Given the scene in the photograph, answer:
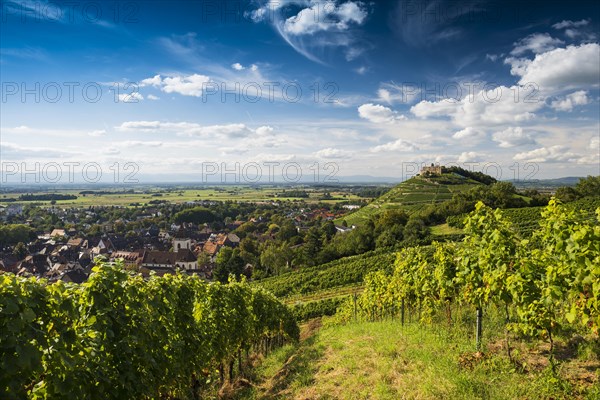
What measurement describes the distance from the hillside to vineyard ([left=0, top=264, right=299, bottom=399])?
308 feet

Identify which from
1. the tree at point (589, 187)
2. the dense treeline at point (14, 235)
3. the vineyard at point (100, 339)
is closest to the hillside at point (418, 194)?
the tree at point (589, 187)

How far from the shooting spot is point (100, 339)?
4914 millimetres

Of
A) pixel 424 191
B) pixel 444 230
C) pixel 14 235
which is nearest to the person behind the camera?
pixel 444 230

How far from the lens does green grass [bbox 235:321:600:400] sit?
20.6 feet

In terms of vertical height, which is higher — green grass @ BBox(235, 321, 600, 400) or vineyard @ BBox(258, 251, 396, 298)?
green grass @ BBox(235, 321, 600, 400)

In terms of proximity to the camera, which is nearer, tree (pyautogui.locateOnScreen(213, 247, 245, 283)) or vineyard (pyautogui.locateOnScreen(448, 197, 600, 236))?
vineyard (pyautogui.locateOnScreen(448, 197, 600, 236))

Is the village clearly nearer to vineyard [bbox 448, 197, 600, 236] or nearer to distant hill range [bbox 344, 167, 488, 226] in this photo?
distant hill range [bbox 344, 167, 488, 226]

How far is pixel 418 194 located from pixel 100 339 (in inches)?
4753

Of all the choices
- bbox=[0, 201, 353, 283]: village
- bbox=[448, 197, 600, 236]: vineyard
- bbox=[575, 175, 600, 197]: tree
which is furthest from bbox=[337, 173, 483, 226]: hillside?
bbox=[448, 197, 600, 236]: vineyard

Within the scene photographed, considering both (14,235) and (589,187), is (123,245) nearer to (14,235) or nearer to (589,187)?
(14,235)

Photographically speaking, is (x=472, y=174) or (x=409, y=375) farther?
(x=472, y=174)

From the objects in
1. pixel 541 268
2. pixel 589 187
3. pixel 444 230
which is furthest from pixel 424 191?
pixel 541 268

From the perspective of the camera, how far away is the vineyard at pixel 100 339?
12.2ft

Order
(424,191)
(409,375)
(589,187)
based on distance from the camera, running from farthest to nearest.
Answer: (424,191) < (589,187) < (409,375)
